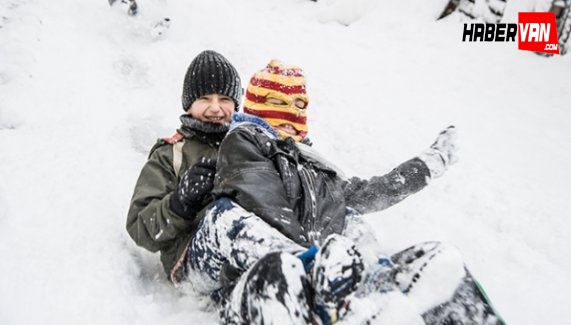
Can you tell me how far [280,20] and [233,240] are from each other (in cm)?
611

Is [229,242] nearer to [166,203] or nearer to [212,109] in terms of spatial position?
[166,203]

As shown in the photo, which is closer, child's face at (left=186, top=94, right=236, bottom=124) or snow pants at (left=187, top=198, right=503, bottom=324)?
snow pants at (left=187, top=198, right=503, bottom=324)

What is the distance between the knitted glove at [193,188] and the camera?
1.85 metres

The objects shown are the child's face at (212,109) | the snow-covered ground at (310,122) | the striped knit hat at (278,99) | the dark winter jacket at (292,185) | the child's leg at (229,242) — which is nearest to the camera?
the child's leg at (229,242)

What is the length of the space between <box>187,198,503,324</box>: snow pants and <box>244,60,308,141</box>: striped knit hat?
896mm

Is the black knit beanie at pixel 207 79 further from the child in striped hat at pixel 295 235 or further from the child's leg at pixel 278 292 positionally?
the child's leg at pixel 278 292

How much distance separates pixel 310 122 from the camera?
14.0ft

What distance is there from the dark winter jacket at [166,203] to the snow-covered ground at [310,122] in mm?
231

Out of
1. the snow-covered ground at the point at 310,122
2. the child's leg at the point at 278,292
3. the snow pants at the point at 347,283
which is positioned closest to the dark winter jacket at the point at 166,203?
the snow-covered ground at the point at 310,122

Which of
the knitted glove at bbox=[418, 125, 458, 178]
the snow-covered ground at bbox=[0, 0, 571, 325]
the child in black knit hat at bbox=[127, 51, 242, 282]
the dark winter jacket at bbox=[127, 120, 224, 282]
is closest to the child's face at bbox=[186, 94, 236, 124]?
the child in black knit hat at bbox=[127, 51, 242, 282]

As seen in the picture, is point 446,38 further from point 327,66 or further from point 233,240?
point 233,240

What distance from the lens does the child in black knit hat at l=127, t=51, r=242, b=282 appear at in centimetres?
191

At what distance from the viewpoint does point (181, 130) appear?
2.44 metres

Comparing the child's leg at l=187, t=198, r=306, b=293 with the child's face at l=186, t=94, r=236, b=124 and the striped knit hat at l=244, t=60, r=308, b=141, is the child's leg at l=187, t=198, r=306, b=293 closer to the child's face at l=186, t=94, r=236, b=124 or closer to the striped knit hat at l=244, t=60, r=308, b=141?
the striped knit hat at l=244, t=60, r=308, b=141
